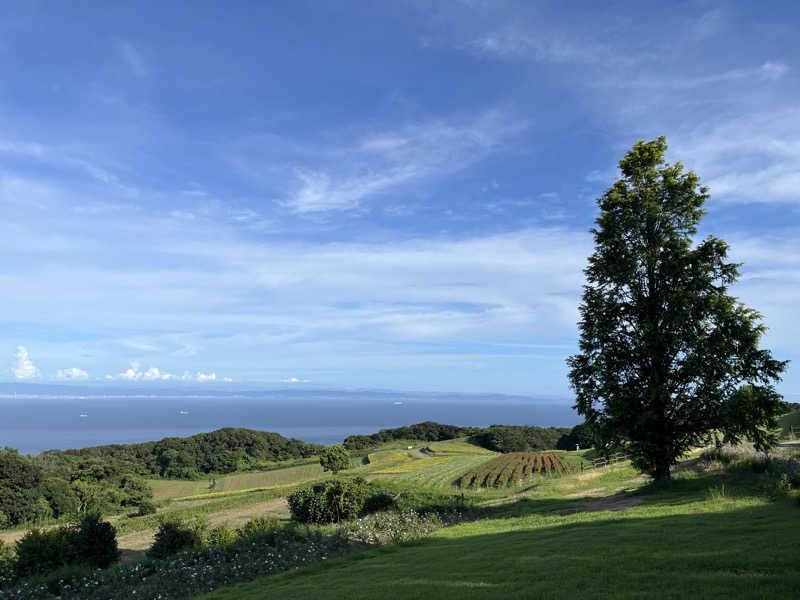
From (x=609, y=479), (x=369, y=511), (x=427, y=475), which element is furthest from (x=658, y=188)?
(x=427, y=475)

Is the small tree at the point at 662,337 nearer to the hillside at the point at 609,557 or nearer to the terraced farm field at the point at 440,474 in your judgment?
the hillside at the point at 609,557

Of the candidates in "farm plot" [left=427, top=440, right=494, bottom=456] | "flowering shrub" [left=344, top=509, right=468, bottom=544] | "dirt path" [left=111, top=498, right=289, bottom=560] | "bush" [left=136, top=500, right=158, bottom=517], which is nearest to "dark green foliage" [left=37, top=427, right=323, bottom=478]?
"bush" [left=136, top=500, right=158, bottom=517]

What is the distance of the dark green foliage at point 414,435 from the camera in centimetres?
10081

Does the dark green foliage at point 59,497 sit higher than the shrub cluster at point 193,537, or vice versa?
the shrub cluster at point 193,537

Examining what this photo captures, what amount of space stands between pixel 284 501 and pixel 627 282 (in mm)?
30100

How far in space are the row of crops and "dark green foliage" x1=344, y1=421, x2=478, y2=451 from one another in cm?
5707

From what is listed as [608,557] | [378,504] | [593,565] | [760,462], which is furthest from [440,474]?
[593,565]

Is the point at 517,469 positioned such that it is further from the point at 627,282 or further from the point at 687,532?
the point at 687,532

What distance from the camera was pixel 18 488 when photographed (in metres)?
49.2

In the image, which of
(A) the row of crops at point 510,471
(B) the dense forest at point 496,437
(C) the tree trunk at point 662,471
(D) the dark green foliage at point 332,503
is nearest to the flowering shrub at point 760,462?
(C) the tree trunk at point 662,471

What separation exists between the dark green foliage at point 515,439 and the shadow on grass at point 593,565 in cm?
7305

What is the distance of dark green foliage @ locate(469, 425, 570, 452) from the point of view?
271 feet

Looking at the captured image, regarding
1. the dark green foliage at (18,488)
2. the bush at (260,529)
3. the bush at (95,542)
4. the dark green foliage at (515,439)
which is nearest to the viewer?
the bush at (95,542)

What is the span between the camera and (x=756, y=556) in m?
7.18
